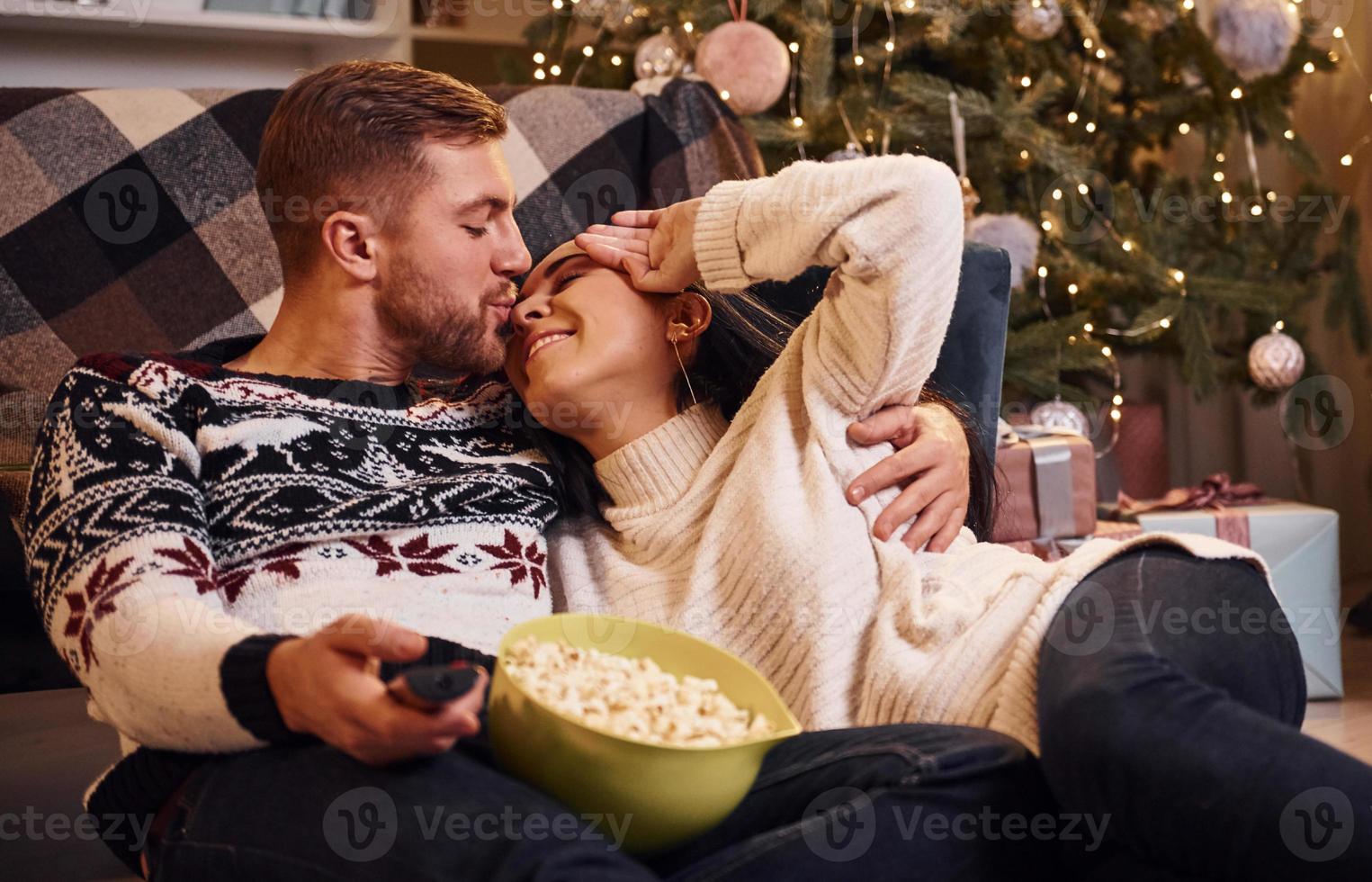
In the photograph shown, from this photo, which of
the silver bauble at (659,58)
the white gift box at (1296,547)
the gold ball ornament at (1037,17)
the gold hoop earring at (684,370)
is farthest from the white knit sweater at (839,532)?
the gold ball ornament at (1037,17)

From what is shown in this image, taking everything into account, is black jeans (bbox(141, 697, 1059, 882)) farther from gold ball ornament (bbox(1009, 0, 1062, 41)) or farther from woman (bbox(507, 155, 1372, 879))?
gold ball ornament (bbox(1009, 0, 1062, 41))

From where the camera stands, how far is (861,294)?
46.4 inches

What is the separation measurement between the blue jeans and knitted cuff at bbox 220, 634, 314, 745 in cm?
2

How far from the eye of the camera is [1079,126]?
2.92 meters

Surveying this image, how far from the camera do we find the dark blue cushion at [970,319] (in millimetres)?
1520

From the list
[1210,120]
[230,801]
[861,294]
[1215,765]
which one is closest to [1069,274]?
[1210,120]

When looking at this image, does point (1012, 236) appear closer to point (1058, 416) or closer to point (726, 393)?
point (1058, 416)

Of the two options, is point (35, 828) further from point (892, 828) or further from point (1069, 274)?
point (1069, 274)

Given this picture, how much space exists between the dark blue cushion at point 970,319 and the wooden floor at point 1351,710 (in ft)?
2.49

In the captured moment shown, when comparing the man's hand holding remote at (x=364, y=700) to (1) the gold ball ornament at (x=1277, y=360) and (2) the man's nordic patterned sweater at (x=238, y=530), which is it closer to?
(2) the man's nordic patterned sweater at (x=238, y=530)

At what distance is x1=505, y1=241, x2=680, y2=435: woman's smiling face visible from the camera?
4.14 ft

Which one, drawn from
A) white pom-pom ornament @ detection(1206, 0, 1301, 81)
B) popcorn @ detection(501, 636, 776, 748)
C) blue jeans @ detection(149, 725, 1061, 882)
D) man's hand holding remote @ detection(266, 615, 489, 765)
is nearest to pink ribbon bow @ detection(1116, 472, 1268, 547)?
white pom-pom ornament @ detection(1206, 0, 1301, 81)

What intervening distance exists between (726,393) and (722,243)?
242 millimetres

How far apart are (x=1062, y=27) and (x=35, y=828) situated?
2.54 m
